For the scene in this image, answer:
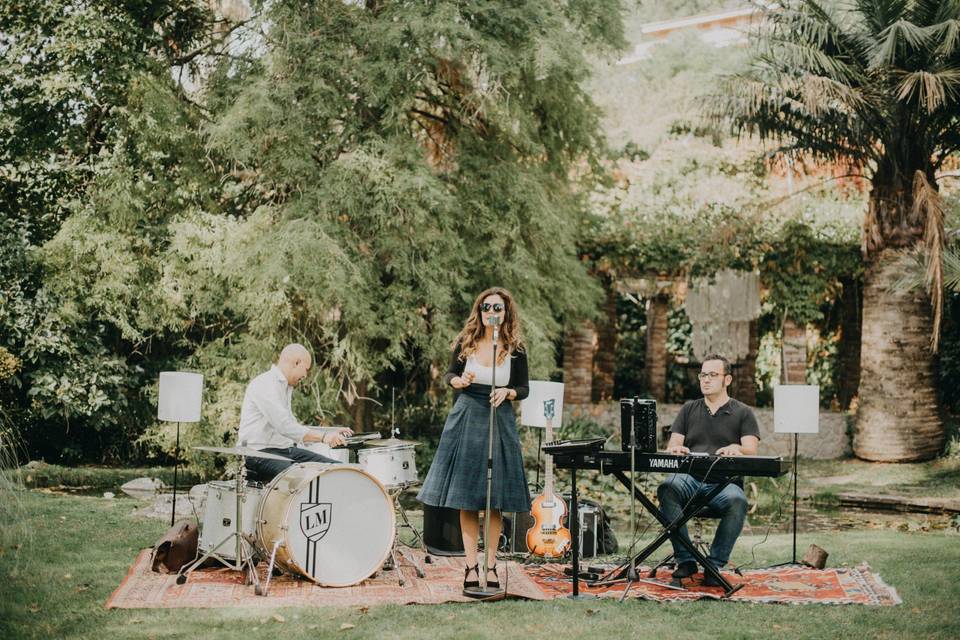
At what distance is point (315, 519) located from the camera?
6332 mm

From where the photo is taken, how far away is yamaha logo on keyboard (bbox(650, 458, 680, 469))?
635 cm

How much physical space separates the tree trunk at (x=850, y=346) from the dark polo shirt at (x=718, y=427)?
11.0 metres

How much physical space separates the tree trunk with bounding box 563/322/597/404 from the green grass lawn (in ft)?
30.5

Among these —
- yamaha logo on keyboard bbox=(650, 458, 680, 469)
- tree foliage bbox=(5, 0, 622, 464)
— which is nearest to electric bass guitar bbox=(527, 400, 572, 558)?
yamaha logo on keyboard bbox=(650, 458, 680, 469)

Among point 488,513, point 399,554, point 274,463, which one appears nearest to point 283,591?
point 274,463

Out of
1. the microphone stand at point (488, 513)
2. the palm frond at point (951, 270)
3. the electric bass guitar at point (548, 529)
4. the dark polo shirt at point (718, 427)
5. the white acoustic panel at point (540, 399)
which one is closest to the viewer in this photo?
the microphone stand at point (488, 513)

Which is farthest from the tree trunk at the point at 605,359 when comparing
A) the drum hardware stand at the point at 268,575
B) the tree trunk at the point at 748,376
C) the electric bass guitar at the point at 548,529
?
the drum hardware stand at the point at 268,575

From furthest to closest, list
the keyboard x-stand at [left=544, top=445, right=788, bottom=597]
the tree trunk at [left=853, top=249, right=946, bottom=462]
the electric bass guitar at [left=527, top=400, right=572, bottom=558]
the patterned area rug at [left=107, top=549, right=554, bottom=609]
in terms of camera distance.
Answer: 1. the tree trunk at [left=853, top=249, right=946, bottom=462]
2. the electric bass guitar at [left=527, top=400, right=572, bottom=558]
3. the keyboard x-stand at [left=544, top=445, right=788, bottom=597]
4. the patterned area rug at [left=107, top=549, right=554, bottom=609]

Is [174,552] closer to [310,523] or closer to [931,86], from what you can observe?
[310,523]

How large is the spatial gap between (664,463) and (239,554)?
2.77 metres

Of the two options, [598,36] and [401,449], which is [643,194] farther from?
[401,449]

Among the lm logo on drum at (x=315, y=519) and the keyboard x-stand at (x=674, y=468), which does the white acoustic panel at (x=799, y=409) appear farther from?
the lm logo on drum at (x=315, y=519)

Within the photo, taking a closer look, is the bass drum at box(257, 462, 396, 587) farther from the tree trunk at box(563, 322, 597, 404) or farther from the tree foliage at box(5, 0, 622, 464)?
the tree trunk at box(563, 322, 597, 404)

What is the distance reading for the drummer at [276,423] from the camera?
6730mm
